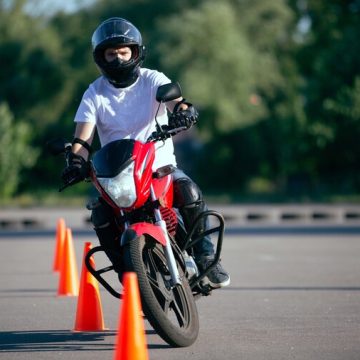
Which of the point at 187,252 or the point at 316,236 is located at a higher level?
the point at 316,236

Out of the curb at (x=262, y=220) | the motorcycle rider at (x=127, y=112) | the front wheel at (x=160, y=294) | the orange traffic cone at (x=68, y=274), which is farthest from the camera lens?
the curb at (x=262, y=220)

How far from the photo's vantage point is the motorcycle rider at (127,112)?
26.9ft

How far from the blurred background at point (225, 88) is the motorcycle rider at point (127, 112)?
35534 millimetres

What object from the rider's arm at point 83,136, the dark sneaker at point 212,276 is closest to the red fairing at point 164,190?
the dark sneaker at point 212,276

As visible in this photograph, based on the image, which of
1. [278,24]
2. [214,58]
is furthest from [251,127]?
[278,24]

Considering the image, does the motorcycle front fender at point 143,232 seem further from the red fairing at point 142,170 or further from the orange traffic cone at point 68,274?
the orange traffic cone at point 68,274

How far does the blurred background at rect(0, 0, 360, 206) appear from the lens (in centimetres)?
4688

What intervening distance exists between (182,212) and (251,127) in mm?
47183

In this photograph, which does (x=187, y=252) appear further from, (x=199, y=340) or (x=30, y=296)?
(x=30, y=296)

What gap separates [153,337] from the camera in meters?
8.33

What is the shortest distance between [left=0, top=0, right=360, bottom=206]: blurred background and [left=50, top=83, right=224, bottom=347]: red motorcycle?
36180mm

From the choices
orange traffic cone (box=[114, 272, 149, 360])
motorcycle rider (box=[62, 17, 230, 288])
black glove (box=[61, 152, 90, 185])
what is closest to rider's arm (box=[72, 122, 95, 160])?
motorcycle rider (box=[62, 17, 230, 288])

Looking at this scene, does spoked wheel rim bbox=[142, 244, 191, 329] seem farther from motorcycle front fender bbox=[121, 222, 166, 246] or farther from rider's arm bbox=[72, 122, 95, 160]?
rider's arm bbox=[72, 122, 95, 160]

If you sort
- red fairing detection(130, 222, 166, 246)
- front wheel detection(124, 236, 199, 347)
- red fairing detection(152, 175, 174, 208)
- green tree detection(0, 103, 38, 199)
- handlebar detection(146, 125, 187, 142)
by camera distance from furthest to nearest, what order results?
1. green tree detection(0, 103, 38, 199)
2. handlebar detection(146, 125, 187, 142)
3. red fairing detection(152, 175, 174, 208)
4. red fairing detection(130, 222, 166, 246)
5. front wheel detection(124, 236, 199, 347)
